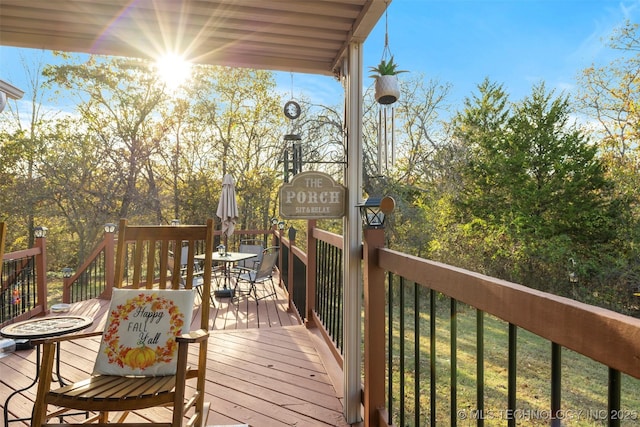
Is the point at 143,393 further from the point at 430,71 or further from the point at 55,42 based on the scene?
the point at 430,71

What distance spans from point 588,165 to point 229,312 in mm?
13033

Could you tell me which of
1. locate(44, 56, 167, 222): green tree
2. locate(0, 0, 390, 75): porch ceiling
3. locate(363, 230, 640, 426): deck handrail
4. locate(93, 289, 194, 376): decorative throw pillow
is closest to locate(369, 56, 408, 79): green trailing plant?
locate(0, 0, 390, 75): porch ceiling

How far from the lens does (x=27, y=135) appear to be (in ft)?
35.6

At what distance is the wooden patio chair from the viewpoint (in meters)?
1.54

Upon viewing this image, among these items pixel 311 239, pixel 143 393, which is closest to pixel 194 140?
pixel 311 239

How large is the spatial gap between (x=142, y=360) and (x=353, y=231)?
128 cm

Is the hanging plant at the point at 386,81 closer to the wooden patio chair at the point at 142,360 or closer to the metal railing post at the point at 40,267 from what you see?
the wooden patio chair at the point at 142,360

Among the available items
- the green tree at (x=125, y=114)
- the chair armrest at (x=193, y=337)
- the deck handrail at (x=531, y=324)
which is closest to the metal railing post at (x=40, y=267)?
the chair armrest at (x=193, y=337)

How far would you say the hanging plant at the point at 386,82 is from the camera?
2334 mm

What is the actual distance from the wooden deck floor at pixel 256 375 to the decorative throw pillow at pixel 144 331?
0.51 metres

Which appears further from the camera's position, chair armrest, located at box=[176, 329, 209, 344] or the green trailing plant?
the green trailing plant

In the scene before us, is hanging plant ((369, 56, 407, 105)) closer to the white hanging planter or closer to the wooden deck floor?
the white hanging planter

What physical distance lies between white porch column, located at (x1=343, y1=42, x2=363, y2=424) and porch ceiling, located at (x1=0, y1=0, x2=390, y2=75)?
0.23 metres

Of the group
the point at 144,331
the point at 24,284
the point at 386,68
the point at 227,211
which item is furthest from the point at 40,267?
the point at 386,68
